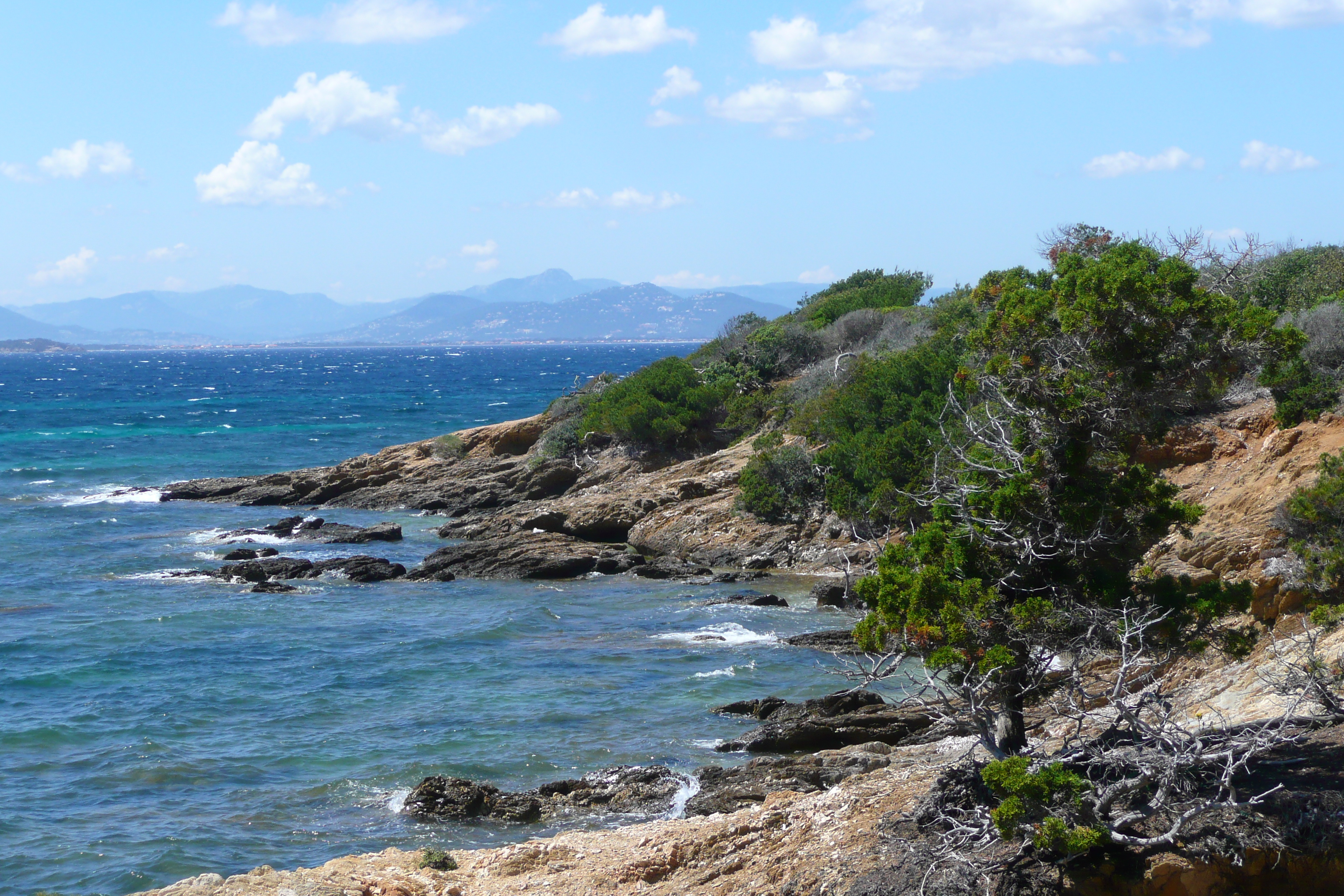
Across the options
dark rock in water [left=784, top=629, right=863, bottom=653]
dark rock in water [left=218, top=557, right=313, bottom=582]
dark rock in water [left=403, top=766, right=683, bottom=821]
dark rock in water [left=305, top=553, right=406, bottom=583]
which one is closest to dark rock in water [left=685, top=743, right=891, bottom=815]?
dark rock in water [left=403, top=766, right=683, bottom=821]

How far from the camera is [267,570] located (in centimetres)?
2992

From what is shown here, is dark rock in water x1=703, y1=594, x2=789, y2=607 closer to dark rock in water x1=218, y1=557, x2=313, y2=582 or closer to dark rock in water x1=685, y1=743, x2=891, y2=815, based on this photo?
dark rock in water x1=685, y1=743, x2=891, y2=815

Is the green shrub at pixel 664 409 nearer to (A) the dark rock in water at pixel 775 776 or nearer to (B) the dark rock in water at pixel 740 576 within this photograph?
(B) the dark rock in water at pixel 740 576

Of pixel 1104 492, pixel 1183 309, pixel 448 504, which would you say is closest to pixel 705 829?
pixel 1104 492

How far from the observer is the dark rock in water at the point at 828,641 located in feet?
69.6

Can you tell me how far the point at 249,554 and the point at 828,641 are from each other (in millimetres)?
18201

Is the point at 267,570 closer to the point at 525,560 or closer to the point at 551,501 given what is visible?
the point at 525,560

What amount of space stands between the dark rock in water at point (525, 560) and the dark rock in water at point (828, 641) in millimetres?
8450

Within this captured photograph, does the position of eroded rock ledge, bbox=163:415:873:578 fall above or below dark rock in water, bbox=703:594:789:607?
above

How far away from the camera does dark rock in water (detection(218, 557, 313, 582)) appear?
29.7 meters

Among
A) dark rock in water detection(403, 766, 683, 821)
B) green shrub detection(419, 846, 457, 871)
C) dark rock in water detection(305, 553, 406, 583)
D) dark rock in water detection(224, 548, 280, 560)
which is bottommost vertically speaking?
dark rock in water detection(403, 766, 683, 821)

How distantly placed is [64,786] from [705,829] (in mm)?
9841

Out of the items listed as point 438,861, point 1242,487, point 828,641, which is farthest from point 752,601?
point 438,861

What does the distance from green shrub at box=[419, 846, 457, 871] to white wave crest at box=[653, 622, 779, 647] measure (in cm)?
1099
